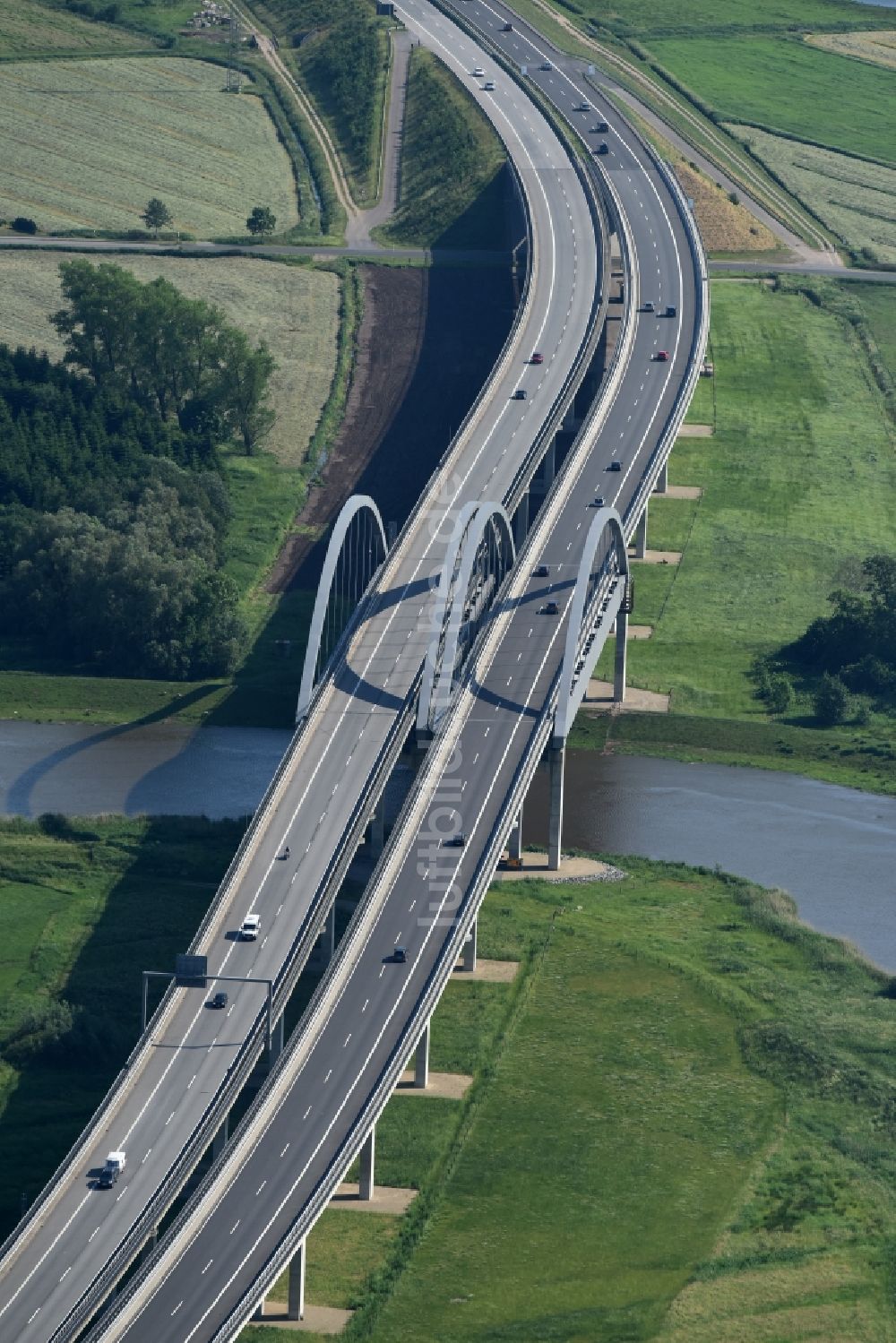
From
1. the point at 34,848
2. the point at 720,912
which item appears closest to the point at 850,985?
the point at 720,912

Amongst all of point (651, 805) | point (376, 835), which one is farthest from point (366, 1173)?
point (651, 805)

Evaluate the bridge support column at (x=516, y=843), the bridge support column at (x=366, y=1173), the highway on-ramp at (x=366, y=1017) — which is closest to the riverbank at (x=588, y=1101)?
the bridge support column at (x=366, y=1173)

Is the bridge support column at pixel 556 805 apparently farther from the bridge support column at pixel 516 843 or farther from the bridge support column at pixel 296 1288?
the bridge support column at pixel 296 1288

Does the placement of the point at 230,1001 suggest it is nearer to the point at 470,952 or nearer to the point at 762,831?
the point at 470,952

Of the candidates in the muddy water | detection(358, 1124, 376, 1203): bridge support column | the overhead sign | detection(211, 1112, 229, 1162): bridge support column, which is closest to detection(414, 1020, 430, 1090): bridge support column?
detection(358, 1124, 376, 1203): bridge support column

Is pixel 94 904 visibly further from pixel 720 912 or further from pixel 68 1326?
pixel 68 1326

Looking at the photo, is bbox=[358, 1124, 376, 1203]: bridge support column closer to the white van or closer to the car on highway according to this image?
the car on highway

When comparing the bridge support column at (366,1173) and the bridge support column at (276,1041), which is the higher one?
the bridge support column at (276,1041)
